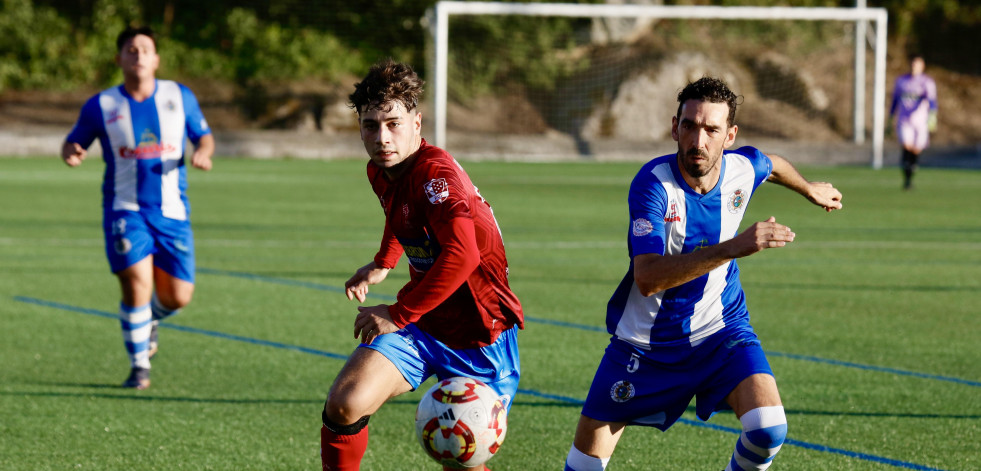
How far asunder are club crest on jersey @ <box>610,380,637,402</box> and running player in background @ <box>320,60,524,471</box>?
0.36 metres

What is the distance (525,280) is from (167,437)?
5.34 meters

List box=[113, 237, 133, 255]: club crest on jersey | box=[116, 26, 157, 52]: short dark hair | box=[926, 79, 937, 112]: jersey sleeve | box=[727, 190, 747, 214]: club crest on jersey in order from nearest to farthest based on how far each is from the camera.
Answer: box=[727, 190, 747, 214]: club crest on jersey → box=[113, 237, 133, 255]: club crest on jersey → box=[116, 26, 157, 52]: short dark hair → box=[926, 79, 937, 112]: jersey sleeve

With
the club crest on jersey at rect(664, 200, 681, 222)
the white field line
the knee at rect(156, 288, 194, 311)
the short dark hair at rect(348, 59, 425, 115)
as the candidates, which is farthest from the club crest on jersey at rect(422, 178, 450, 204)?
the white field line

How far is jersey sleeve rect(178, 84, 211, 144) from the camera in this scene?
6.85m

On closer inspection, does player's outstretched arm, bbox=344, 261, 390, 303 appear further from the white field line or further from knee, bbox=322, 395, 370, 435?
the white field line

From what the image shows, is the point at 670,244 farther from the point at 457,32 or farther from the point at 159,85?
the point at 457,32

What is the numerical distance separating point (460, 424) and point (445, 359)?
33 centimetres

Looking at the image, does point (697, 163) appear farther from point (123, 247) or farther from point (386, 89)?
point (123, 247)

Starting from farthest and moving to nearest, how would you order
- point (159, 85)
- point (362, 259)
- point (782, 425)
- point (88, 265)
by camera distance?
1. point (362, 259)
2. point (88, 265)
3. point (159, 85)
4. point (782, 425)

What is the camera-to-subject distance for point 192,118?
22.5 feet

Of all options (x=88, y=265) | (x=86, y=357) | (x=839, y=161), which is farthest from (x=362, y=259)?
(x=839, y=161)

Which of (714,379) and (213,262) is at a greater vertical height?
(714,379)

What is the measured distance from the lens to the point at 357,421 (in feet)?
12.8

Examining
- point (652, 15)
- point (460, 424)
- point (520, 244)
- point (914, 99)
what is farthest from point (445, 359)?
point (652, 15)
